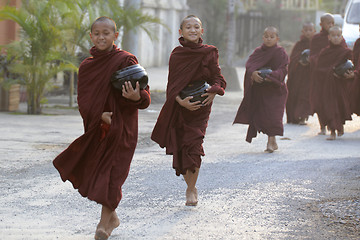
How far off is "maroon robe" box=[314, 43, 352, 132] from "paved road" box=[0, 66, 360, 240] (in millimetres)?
622

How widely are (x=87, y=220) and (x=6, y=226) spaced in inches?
24.4

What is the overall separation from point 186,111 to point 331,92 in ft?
18.1

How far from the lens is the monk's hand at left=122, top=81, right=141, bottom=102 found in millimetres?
5363

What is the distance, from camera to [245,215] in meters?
6.38

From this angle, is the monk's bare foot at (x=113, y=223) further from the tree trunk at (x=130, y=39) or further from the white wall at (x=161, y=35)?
the white wall at (x=161, y=35)

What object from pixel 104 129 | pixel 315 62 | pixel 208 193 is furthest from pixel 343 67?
pixel 104 129

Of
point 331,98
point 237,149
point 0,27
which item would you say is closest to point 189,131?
point 237,149

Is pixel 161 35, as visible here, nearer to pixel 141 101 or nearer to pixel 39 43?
pixel 39 43

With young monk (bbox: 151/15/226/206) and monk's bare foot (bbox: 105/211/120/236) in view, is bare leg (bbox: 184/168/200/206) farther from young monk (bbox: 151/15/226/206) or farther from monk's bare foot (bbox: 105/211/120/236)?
monk's bare foot (bbox: 105/211/120/236)

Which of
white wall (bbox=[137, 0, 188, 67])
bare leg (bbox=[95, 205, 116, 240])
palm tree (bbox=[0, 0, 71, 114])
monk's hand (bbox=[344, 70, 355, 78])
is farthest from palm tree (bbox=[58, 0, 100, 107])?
white wall (bbox=[137, 0, 188, 67])

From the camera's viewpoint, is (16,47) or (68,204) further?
(16,47)

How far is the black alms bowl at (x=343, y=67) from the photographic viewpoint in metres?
11.4

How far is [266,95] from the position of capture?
1031cm

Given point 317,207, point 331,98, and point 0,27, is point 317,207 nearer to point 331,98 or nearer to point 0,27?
point 331,98
